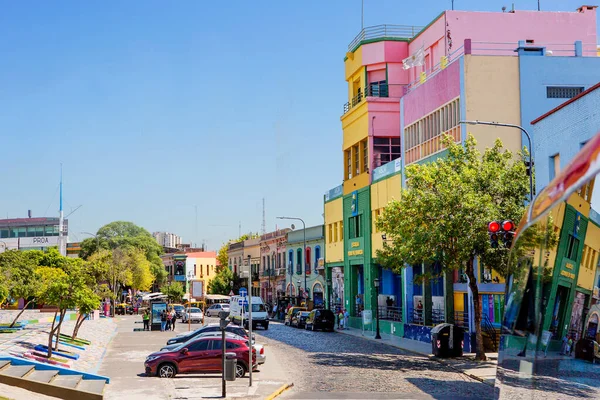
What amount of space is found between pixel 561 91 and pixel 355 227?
21806mm

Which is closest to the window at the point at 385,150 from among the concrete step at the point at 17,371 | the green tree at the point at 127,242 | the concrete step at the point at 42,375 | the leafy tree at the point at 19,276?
the leafy tree at the point at 19,276

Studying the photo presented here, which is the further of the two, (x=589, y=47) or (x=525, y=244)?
(x=589, y=47)

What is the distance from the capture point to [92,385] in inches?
856

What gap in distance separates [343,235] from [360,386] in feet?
124

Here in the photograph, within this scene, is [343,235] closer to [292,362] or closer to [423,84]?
[423,84]

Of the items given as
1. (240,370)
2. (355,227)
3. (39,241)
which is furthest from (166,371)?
(39,241)

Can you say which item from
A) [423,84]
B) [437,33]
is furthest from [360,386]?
[437,33]

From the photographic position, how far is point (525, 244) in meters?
4.76

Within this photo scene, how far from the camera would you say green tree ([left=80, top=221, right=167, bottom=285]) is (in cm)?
12300

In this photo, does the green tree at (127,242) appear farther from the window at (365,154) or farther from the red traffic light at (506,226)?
the red traffic light at (506,226)

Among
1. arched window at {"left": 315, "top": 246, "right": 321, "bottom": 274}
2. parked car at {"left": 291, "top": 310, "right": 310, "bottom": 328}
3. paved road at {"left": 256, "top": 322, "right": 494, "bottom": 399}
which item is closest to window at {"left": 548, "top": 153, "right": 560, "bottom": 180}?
paved road at {"left": 256, "top": 322, "right": 494, "bottom": 399}

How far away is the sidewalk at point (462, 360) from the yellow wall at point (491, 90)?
1104 centimetres

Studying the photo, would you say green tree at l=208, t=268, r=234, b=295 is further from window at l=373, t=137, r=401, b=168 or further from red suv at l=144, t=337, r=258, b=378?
red suv at l=144, t=337, r=258, b=378

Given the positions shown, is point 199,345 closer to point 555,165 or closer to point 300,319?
point 555,165
